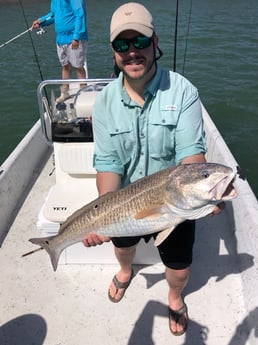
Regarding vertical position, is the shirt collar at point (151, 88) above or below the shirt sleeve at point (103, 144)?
above

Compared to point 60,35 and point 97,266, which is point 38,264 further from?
point 60,35

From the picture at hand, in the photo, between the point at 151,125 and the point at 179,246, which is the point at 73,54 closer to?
the point at 151,125

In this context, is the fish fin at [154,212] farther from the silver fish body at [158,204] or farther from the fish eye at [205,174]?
the fish eye at [205,174]

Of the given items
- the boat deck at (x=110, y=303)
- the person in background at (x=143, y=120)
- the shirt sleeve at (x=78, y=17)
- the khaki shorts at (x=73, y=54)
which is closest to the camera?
the person in background at (x=143, y=120)

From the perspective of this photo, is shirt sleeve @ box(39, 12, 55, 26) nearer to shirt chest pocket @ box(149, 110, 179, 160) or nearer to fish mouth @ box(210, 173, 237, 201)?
shirt chest pocket @ box(149, 110, 179, 160)

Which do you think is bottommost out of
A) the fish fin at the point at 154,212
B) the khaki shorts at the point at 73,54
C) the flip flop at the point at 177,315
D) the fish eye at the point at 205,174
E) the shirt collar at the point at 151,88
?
the flip flop at the point at 177,315

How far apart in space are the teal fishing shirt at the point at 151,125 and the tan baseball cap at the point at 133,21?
319 millimetres

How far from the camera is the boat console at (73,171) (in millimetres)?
3420

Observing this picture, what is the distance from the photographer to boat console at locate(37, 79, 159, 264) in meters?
3.42

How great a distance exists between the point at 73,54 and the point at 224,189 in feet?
19.3

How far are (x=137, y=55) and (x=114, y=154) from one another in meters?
0.69

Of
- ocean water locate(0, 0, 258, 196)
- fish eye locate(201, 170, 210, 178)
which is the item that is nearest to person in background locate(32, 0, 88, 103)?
ocean water locate(0, 0, 258, 196)

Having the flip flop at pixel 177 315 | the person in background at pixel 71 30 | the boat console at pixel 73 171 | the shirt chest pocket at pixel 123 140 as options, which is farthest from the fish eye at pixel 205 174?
the person in background at pixel 71 30

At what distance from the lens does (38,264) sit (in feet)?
12.0
